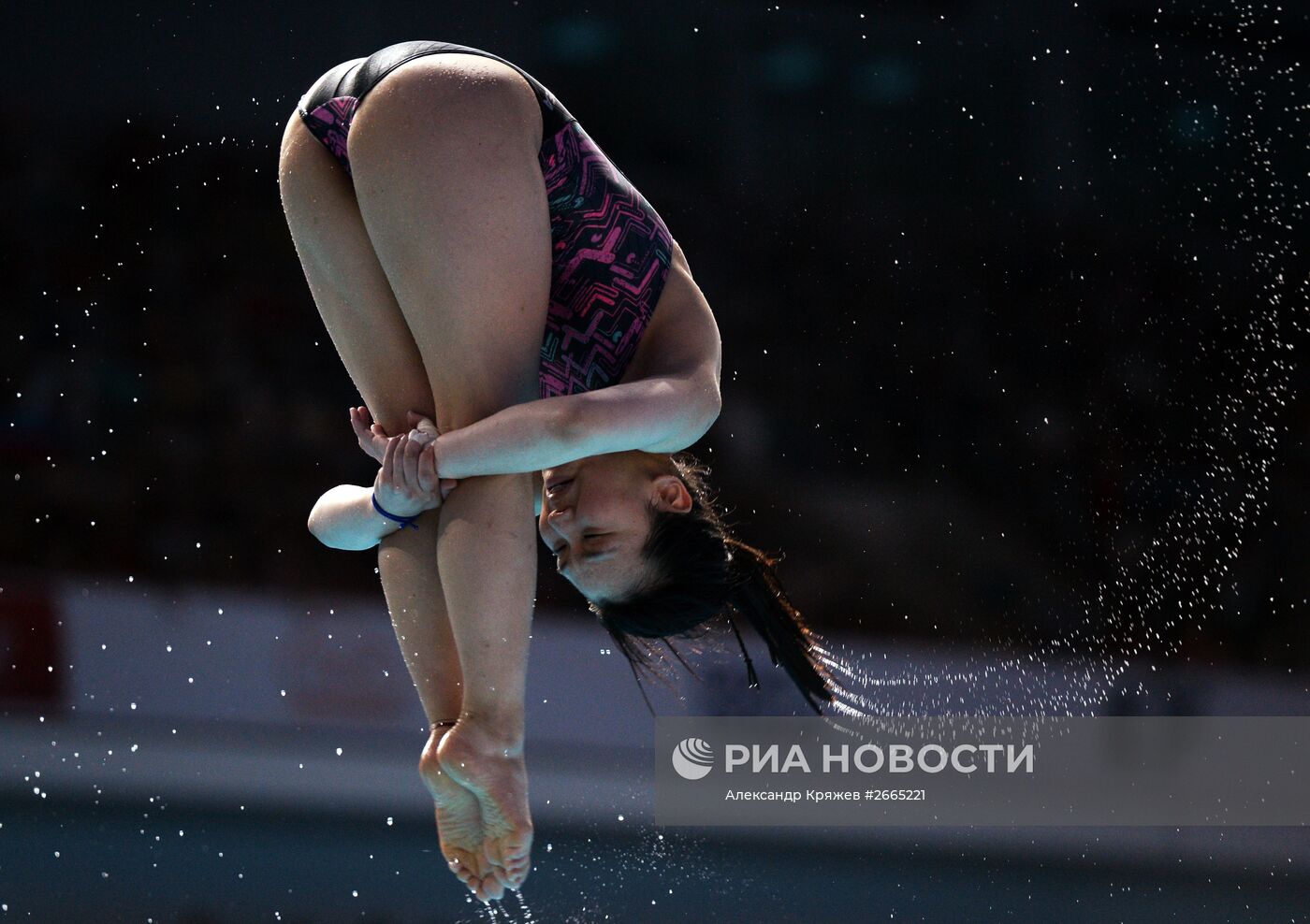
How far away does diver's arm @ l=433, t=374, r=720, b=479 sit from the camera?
1.93 metres

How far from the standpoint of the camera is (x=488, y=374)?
79.3 inches

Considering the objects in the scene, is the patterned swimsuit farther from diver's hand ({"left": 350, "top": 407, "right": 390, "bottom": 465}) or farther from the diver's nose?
diver's hand ({"left": 350, "top": 407, "right": 390, "bottom": 465})

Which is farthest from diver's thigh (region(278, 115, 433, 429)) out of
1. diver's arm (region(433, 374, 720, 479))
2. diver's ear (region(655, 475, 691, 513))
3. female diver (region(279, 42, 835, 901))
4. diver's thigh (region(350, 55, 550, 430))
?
diver's ear (region(655, 475, 691, 513))

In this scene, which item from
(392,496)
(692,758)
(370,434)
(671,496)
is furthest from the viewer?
(692,758)

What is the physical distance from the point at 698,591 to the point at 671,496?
0.65 ft

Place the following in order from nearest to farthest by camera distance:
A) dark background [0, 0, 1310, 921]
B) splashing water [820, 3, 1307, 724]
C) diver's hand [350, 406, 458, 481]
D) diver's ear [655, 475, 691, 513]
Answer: diver's hand [350, 406, 458, 481], diver's ear [655, 475, 691, 513], splashing water [820, 3, 1307, 724], dark background [0, 0, 1310, 921]

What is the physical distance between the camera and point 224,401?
16.7 feet

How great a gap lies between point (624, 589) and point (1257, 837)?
2815mm

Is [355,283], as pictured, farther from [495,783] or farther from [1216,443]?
[1216,443]

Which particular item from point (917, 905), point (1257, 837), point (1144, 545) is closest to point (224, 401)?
point (917, 905)

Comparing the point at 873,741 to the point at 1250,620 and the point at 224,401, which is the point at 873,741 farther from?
the point at 224,401

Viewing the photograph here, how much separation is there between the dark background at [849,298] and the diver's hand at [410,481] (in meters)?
2.71

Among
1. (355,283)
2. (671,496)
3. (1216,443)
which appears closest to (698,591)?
(671,496)

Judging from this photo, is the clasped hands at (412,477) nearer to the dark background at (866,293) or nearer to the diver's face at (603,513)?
the diver's face at (603,513)
